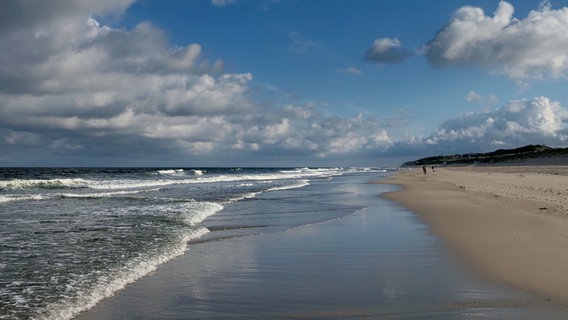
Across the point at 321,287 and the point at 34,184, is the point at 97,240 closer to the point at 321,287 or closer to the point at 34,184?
the point at 321,287

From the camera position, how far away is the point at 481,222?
1368 cm

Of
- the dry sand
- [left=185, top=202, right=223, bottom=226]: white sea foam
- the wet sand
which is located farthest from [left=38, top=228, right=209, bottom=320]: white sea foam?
the dry sand

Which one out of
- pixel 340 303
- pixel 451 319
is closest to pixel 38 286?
pixel 340 303

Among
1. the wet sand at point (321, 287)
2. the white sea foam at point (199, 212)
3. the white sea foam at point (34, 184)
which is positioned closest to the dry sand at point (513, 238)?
the wet sand at point (321, 287)

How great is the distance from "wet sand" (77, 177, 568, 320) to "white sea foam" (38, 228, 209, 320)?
0.20 m

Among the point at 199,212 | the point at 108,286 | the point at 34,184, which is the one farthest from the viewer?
the point at 34,184

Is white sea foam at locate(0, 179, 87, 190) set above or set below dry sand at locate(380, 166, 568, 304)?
above

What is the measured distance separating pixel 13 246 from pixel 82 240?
1523mm

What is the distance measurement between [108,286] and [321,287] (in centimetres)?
343

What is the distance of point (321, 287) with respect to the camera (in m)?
7.06

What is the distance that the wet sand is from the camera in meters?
5.86

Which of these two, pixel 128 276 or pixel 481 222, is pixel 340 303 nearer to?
pixel 128 276

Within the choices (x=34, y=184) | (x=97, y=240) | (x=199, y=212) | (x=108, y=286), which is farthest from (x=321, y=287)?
(x=34, y=184)

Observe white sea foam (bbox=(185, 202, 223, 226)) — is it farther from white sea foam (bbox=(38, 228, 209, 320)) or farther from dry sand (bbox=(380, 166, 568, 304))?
dry sand (bbox=(380, 166, 568, 304))
